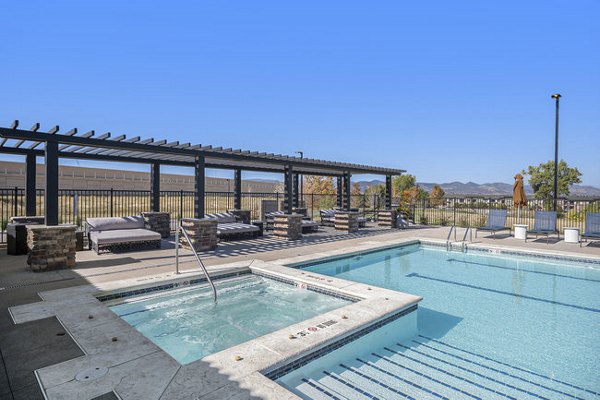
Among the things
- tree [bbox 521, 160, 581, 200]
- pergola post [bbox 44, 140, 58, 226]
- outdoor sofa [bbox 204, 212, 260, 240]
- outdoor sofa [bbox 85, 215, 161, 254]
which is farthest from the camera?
tree [bbox 521, 160, 581, 200]

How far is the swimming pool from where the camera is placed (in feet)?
12.6

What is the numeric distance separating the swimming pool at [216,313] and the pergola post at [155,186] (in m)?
6.97

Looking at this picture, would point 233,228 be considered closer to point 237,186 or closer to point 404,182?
point 237,186

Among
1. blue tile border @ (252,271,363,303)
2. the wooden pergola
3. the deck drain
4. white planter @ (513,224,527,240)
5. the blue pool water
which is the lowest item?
the blue pool water

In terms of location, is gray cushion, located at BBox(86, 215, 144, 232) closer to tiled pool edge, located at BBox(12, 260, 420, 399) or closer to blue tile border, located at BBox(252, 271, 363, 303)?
tiled pool edge, located at BBox(12, 260, 420, 399)

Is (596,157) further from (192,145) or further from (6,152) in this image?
(6,152)

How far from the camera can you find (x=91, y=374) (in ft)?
8.28

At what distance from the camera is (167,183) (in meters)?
37.1

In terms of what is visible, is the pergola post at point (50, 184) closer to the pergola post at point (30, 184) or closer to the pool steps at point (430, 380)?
the pergola post at point (30, 184)

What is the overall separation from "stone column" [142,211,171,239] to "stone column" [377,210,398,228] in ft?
A: 31.7

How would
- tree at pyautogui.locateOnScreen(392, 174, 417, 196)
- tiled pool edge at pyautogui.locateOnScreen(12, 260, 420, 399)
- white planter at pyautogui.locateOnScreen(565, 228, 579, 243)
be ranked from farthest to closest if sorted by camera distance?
tree at pyautogui.locateOnScreen(392, 174, 417, 196) < white planter at pyautogui.locateOnScreen(565, 228, 579, 243) < tiled pool edge at pyautogui.locateOnScreen(12, 260, 420, 399)

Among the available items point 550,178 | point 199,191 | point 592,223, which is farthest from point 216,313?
point 550,178

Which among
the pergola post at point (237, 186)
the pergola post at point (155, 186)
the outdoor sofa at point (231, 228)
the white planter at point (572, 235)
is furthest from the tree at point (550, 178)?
the pergola post at point (155, 186)

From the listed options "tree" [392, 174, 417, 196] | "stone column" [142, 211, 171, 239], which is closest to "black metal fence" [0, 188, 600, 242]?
"stone column" [142, 211, 171, 239]
